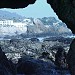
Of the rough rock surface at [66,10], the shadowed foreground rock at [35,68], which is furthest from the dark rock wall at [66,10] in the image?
the shadowed foreground rock at [35,68]

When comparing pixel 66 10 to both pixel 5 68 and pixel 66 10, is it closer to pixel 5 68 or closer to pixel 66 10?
pixel 66 10

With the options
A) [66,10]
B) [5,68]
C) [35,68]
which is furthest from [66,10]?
[35,68]

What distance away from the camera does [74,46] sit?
13.8 meters

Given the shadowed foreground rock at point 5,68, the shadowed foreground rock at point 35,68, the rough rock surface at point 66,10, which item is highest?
the rough rock surface at point 66,10

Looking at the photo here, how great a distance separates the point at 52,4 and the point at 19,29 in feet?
260

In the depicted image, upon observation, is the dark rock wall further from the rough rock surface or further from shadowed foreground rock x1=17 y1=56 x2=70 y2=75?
shadowed foreground rock x1=17 y1=56 x2=70 y2=75

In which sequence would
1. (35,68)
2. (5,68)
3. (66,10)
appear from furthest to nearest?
(35,68) < (5,68) < (66,10)

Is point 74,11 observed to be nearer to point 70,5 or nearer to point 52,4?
point 70,5

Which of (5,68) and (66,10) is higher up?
(66,10)

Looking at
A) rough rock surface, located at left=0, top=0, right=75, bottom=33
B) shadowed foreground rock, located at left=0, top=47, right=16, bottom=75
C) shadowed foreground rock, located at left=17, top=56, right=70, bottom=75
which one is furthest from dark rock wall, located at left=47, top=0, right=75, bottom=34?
shadowed foreground rock, located at left=17, top=56, right=70, bottom=75

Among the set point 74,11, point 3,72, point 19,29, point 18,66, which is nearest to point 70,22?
point 74,11

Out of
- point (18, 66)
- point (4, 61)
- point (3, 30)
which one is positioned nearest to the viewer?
point (4, 61)

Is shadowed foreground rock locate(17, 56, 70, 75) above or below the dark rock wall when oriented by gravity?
below

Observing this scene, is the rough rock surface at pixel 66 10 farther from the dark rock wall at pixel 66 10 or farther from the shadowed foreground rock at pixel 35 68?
the shadowed foreground rock at pixel 35 68
